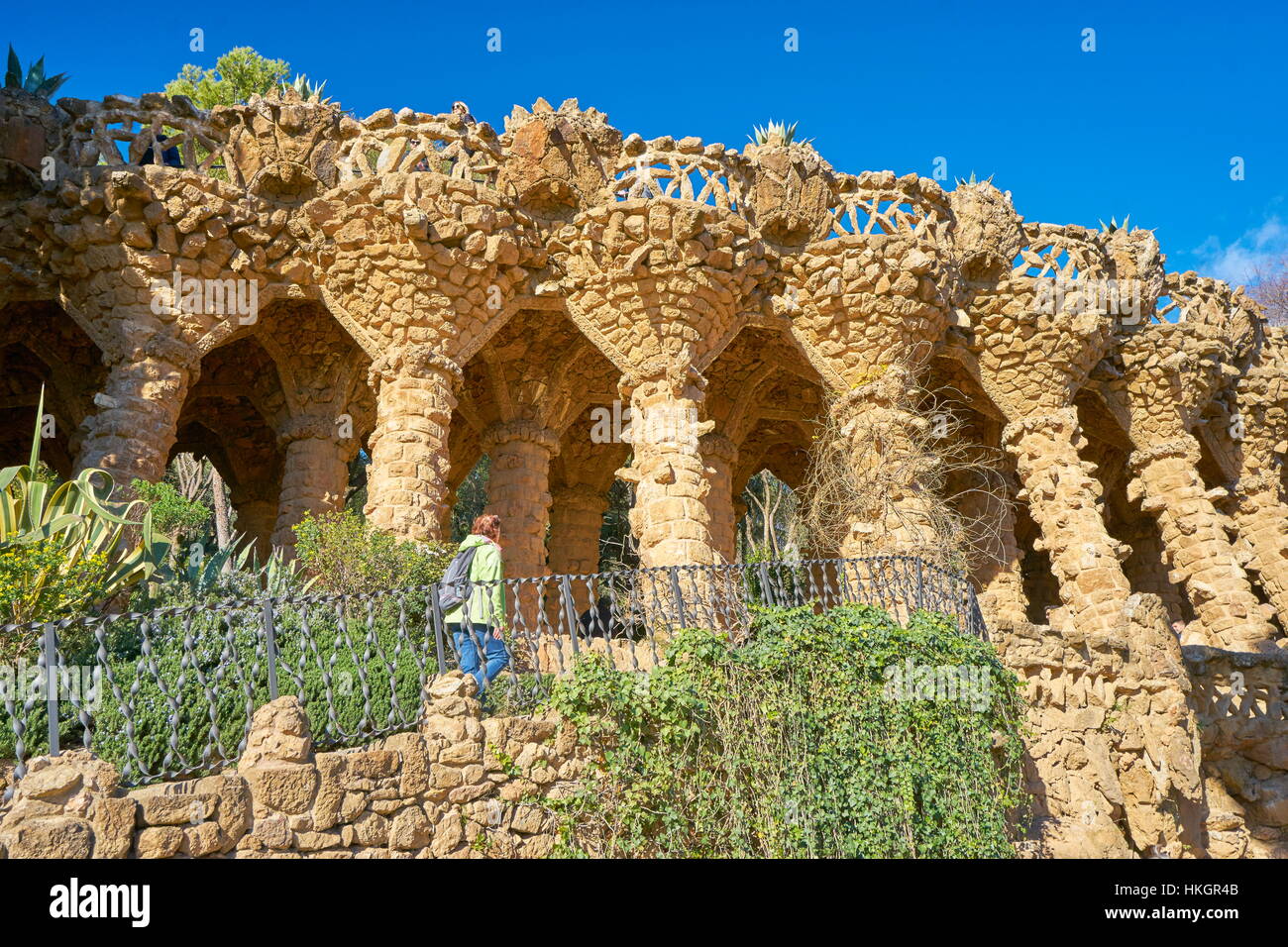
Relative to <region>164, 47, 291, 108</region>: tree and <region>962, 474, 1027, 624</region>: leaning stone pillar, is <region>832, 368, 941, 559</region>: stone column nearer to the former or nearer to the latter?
<region>962, 474, 1027, 624</region>: leaning stone pillar

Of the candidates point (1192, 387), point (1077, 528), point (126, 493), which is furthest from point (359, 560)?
point (1192, 387)

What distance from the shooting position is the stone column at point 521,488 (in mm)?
10797

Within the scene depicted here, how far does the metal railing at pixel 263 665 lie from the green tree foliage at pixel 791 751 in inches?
15.2

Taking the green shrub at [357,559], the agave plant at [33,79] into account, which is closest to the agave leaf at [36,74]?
the agave plant at [33,79]

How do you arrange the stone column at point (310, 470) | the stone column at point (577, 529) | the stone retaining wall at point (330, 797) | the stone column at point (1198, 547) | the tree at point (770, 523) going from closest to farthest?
the stone retaining wall at point (330, 797)
the stone column at point (310, 470)
the tree at point (770, 523)
the stone column at point (1198, 547)
the stone column at point (577, 529)

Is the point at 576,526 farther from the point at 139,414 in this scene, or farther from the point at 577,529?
the point at 139,414

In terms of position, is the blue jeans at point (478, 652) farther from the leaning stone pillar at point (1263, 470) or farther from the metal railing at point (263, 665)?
the leaning stone pillar at point (1263, 470)

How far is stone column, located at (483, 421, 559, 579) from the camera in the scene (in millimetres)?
10797

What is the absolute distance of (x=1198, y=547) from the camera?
11922 millimetres

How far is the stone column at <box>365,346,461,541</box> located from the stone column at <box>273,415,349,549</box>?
1800 millimetres

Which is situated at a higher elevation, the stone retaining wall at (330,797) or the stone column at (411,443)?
the stone column at (411,443)

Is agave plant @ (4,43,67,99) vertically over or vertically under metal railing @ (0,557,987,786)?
over

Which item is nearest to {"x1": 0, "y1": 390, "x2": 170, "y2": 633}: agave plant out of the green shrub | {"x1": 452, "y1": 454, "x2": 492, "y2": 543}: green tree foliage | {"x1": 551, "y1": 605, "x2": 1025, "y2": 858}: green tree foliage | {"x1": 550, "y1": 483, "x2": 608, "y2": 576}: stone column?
the green shrub

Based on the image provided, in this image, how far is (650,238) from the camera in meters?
9.30
